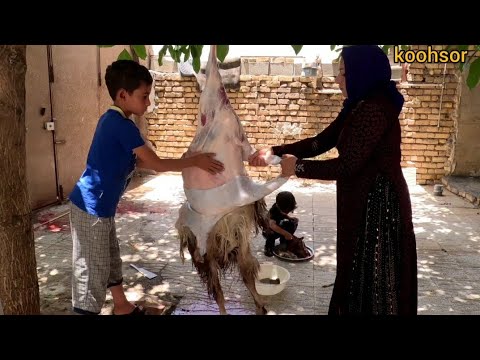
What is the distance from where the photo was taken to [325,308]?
351cm

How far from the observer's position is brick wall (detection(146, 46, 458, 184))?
822 centimetres

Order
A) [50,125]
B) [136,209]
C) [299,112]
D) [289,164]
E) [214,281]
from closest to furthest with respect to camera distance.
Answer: [289,164], [214,281], [50,125], [136,209], [299,112]

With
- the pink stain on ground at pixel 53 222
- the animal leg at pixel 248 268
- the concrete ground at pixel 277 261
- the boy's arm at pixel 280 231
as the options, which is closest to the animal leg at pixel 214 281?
the animal leg at pixel 248 268

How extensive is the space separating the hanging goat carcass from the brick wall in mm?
6144

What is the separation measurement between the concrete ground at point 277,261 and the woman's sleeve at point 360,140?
172cm

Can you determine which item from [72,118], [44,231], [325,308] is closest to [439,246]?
[325,308]

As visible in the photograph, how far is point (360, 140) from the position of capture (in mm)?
2068

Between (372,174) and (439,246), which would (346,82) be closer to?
(372,174)

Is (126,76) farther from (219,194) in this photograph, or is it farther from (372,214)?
(372,214)

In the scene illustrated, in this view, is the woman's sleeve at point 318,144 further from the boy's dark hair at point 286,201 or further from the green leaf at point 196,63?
the boy's dark hair at point 286,201

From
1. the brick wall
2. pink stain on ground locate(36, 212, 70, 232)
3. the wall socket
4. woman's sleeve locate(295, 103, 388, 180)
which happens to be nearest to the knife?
pink stain on ground locate(36, 212, 70, 232)

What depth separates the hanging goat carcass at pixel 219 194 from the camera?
253cm

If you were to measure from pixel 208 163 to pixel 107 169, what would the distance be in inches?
24.6

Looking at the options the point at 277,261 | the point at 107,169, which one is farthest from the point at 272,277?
the point at 107,169
